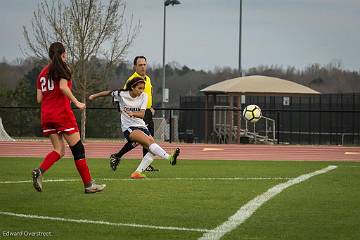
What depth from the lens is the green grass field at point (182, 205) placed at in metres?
9.35

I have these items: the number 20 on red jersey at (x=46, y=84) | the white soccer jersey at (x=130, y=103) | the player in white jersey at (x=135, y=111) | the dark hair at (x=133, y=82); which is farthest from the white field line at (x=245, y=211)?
the number 20 on red jersey at (x=46, y=84)

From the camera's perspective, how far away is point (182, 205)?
1159 centimetres

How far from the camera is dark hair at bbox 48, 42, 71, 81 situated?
41.5 feet

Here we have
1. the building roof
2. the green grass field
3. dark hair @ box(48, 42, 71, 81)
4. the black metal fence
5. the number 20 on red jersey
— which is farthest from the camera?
the black metal fence

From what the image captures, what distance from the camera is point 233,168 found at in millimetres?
19359

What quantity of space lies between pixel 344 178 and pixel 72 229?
795cm

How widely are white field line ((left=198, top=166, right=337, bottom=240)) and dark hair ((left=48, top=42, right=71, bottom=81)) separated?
2.92m

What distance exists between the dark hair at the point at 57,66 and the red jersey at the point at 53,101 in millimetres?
137

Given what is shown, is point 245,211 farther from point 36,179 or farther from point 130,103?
point 130,103

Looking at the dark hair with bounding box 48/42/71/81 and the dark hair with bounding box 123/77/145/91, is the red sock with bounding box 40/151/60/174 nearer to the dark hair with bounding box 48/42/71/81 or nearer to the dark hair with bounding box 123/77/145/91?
the dark hair with bounding box 48/42/71/81

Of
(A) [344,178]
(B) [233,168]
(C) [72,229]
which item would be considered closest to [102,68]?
(B) [233,168]

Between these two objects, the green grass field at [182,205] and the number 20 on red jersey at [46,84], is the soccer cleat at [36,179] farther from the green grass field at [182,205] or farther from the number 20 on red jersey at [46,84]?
the number 20 on red jersey at [46,84]

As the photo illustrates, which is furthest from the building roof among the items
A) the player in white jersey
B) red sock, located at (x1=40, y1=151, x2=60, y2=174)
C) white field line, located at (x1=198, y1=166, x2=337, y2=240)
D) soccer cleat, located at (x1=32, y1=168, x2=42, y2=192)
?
soccer cleat, located at (x1=32, y1=168, x2=42, y2=192)

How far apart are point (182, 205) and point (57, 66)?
2582mm
